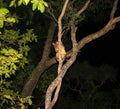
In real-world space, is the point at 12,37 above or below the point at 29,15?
below

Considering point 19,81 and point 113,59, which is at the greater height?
point 113,59

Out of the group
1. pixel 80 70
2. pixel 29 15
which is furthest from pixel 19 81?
pixel 80 70

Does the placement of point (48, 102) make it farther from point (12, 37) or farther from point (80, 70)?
point (80, 70)

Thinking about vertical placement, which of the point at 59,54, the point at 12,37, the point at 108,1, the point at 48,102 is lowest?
the point at 48,102

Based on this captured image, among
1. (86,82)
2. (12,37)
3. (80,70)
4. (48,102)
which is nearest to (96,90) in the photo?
(86,82)

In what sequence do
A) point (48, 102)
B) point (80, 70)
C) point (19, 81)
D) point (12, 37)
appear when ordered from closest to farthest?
1. point (48, 102)
2. point (12, 37)
3. point (19, 81)
4. point (80, 70)

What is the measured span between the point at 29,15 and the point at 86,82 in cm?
1216

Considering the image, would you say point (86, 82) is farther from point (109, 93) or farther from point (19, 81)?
point (19, 81)

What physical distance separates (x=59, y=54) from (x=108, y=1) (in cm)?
424

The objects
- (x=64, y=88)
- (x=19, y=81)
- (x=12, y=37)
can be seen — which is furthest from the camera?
(x=64, y=88)

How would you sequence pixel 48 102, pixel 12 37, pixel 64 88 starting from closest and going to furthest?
pixel 48 102 → pixel 12 37 → pixel 64 88

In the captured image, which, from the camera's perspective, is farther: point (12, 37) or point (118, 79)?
point (118, 79)

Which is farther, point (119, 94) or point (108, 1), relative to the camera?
point (119, 94)

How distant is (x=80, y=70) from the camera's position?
70.3 ft
